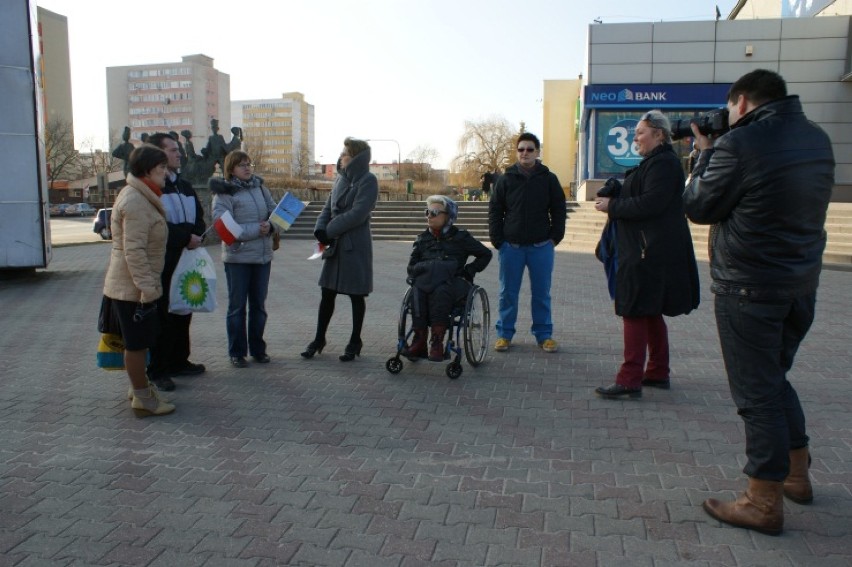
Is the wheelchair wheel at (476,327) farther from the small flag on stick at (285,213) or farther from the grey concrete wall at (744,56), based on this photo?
the grey concrete wall at (744,56)

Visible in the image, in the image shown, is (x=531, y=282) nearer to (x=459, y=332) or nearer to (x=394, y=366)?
(x=459, y=332)

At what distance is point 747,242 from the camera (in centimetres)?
320

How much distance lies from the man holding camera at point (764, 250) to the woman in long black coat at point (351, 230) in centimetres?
354

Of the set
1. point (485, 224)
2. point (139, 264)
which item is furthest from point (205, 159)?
point (139, 264)

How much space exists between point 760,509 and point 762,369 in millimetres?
622

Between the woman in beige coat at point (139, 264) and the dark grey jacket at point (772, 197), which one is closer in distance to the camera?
the dark grey jacket at point (772, 197)

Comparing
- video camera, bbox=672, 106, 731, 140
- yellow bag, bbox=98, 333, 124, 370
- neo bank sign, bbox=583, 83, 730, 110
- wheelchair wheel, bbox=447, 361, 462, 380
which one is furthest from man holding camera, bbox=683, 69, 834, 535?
neo bank sign, bbox=583, 83, 730, 110

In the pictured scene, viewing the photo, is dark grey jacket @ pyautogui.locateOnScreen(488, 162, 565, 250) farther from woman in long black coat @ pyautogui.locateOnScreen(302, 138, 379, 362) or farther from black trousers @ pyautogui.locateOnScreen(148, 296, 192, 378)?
black trousers @ pyautogui.locateOnScreen(148, 296, 192, 378)

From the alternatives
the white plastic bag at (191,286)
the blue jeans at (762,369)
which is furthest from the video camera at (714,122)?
the white plastic bag at (191,286)

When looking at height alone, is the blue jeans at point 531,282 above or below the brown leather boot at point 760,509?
above

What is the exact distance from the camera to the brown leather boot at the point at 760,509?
10.5 ft

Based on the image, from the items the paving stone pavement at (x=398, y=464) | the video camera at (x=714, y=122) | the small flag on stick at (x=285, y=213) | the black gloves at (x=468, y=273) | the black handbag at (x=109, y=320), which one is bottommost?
the paving stone pavement at (x=398, y=464)

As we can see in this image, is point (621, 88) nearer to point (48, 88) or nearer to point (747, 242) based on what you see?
point (747, 242)

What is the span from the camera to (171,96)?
12469cm
